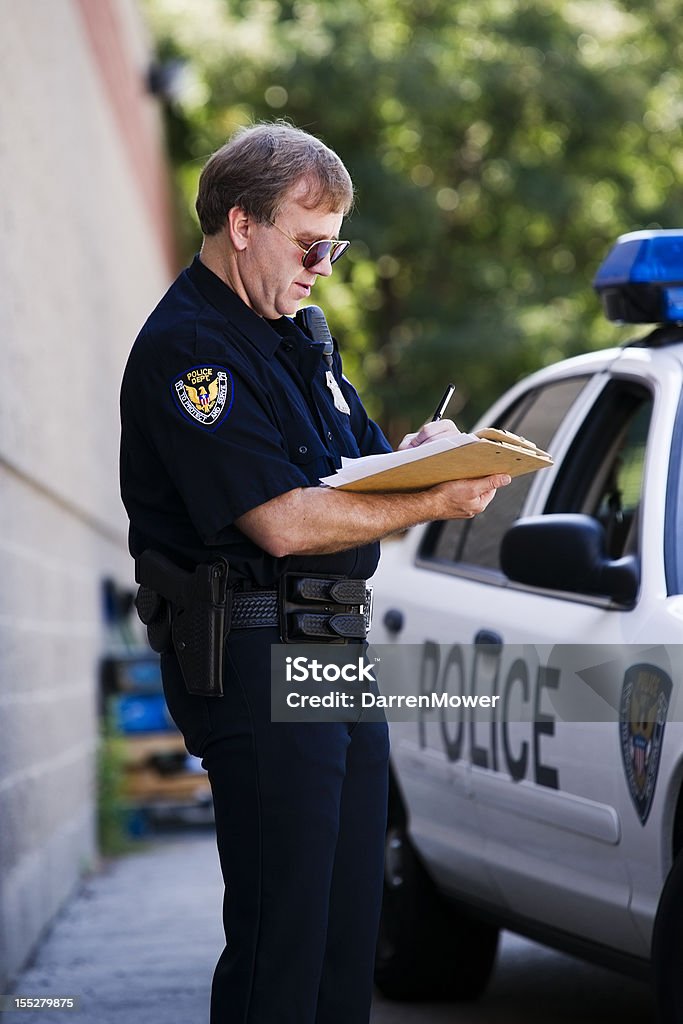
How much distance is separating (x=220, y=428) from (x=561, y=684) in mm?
1378

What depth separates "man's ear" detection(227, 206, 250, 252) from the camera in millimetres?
3238

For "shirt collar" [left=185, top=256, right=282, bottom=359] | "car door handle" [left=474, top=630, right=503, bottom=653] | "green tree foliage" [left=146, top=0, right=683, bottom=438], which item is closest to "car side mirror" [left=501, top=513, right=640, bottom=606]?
"car door handle" [left=474, top=630, right=503, bottom=653]

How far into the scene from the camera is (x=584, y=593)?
4184mm

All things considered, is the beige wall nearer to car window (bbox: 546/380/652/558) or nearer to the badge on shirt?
car window (bbox: 546/380/652/558)

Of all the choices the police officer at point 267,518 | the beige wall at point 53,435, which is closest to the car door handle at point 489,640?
the police officer at point 267,518

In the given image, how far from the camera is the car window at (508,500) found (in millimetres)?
4883

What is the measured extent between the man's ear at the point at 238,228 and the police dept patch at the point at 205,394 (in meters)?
0.29

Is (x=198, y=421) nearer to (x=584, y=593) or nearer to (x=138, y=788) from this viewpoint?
(x=584, y=593)

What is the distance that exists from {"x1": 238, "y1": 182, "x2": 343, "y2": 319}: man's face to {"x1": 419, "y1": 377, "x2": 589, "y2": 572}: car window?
1656 millimetres

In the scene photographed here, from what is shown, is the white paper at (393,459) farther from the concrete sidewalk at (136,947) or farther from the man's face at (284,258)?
the concrete sidewalk at (136,947)

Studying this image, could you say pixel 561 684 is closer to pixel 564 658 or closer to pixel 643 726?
pixel 564 658

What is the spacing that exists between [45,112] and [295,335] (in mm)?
4549

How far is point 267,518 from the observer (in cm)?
307

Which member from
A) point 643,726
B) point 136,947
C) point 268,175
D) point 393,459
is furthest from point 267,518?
point 136,947
